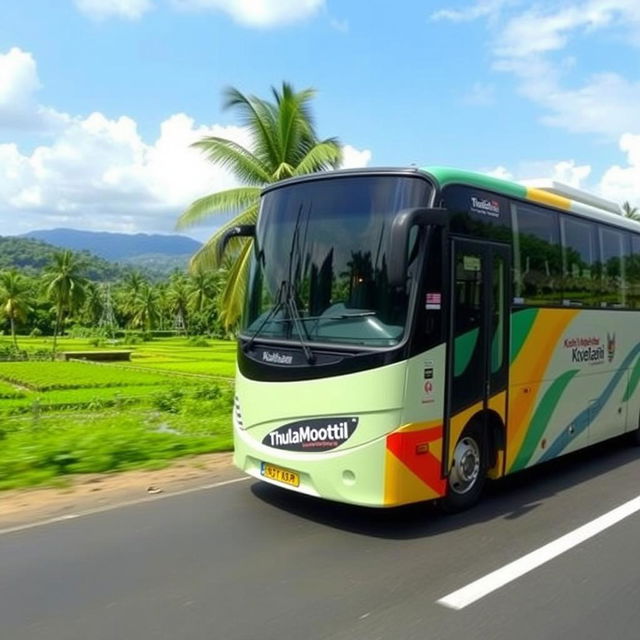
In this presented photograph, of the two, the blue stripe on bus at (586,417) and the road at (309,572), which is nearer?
the road at (309,572)

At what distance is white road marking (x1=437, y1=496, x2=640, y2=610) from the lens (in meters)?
4.29

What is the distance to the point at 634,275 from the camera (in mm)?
9344

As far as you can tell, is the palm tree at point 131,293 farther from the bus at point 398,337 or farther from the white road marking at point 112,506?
the bus at point 398,337

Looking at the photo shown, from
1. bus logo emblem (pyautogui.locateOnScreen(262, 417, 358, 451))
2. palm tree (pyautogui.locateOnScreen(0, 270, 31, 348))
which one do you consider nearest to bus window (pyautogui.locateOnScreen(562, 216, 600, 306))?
bus logo emblem (pyautogui.locateOnScreen(262, 417, 358, 451))

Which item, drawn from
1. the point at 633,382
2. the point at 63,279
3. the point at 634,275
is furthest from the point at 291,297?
the point at 63,279

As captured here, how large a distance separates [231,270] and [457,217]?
14091mm

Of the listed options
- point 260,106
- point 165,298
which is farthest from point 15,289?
point 260,106

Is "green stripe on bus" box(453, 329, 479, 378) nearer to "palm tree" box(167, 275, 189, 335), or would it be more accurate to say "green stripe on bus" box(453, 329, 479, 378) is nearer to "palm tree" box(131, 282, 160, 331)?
"palm tree" box(167, 275, 189, 335)

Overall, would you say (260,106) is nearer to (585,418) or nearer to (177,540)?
(585,418)

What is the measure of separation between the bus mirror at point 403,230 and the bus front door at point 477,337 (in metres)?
0.54

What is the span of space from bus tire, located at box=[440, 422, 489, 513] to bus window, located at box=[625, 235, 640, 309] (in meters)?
3.97

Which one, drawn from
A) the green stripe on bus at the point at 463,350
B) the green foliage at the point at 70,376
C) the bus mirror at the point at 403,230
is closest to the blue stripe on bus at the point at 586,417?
the green stripe on bus at the point at 463,350

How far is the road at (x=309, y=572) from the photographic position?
3902mm

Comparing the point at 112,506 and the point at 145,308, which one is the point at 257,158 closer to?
the point at 112,506
